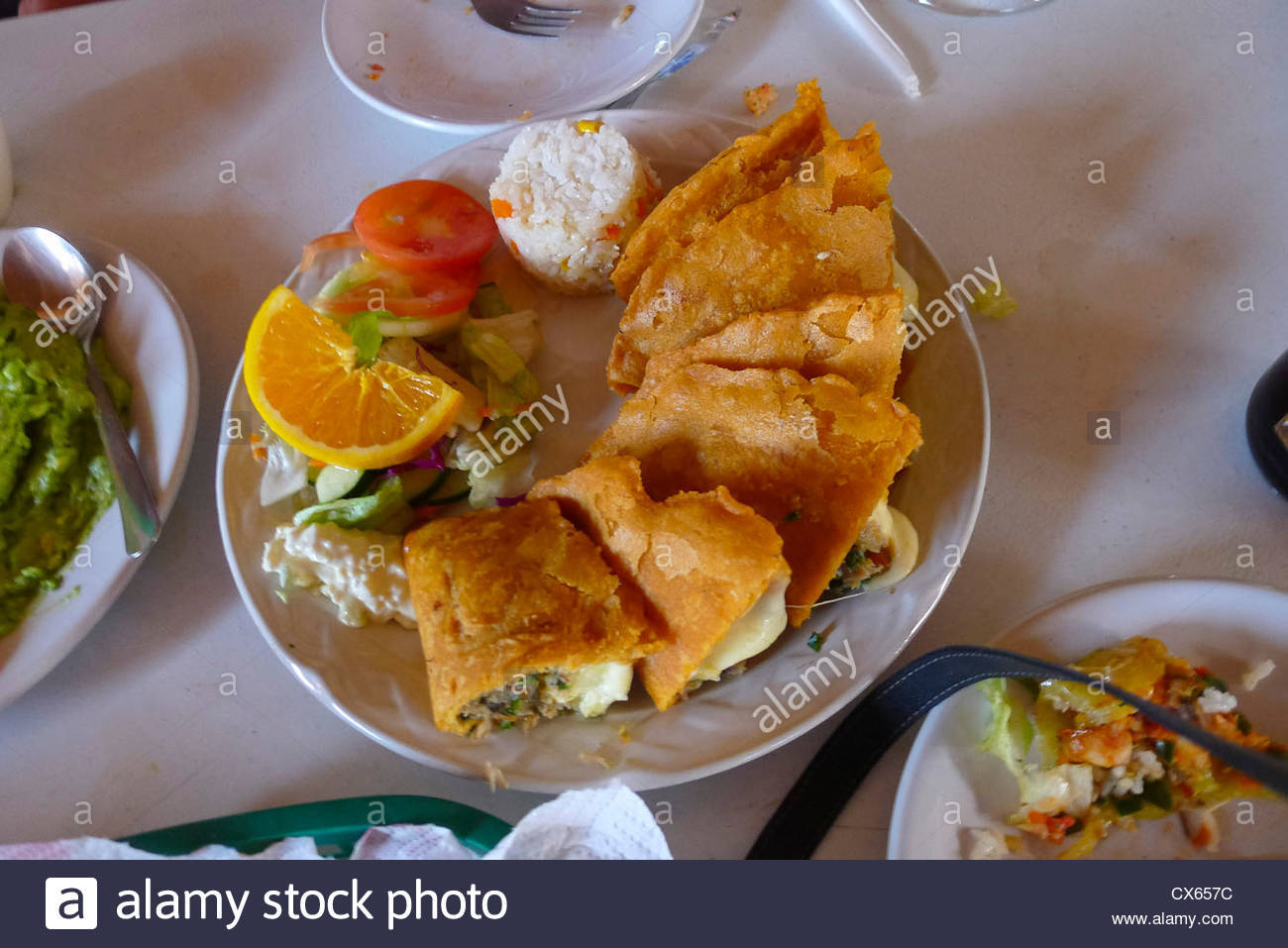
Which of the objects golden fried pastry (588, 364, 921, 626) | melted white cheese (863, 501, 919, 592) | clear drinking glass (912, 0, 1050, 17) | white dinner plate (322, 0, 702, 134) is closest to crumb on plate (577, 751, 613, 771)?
golden fried pastry (588, 364, 921, 626)

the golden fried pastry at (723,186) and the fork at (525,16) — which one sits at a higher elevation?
the fork at (525,16)

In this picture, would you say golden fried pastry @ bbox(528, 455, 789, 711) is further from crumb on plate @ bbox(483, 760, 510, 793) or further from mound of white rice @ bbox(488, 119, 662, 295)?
mound of white rice @ bbox(488, 119, 662, 295)

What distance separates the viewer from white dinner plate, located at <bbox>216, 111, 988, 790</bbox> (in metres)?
1.37

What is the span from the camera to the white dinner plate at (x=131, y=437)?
155 cm

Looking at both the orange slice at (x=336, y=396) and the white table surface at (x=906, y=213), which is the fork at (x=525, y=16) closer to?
the white table surface at (x=906, y=213)

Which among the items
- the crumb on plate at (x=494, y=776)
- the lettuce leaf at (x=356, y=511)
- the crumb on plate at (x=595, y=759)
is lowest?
the crumb on plate at (x=494, y=776)

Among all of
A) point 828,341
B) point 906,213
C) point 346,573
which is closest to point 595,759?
point 346,573

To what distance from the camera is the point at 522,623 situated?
1355mm

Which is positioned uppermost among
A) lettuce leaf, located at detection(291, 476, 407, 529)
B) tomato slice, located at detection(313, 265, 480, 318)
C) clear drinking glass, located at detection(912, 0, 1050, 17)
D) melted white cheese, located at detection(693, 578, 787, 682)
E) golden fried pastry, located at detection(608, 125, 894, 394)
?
Result: clear drinking glass, located at detection(912, 0, 1050, 17)

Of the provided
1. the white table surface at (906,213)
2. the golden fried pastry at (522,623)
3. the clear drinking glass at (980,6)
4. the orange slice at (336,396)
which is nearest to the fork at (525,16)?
the white table surface at (906,213)

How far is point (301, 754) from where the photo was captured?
1552 millimetres

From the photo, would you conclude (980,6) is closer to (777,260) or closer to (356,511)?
(777,260)

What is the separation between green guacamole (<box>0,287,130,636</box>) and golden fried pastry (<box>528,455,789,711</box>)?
964 mm

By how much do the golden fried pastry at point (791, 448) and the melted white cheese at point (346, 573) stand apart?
1.60ft
